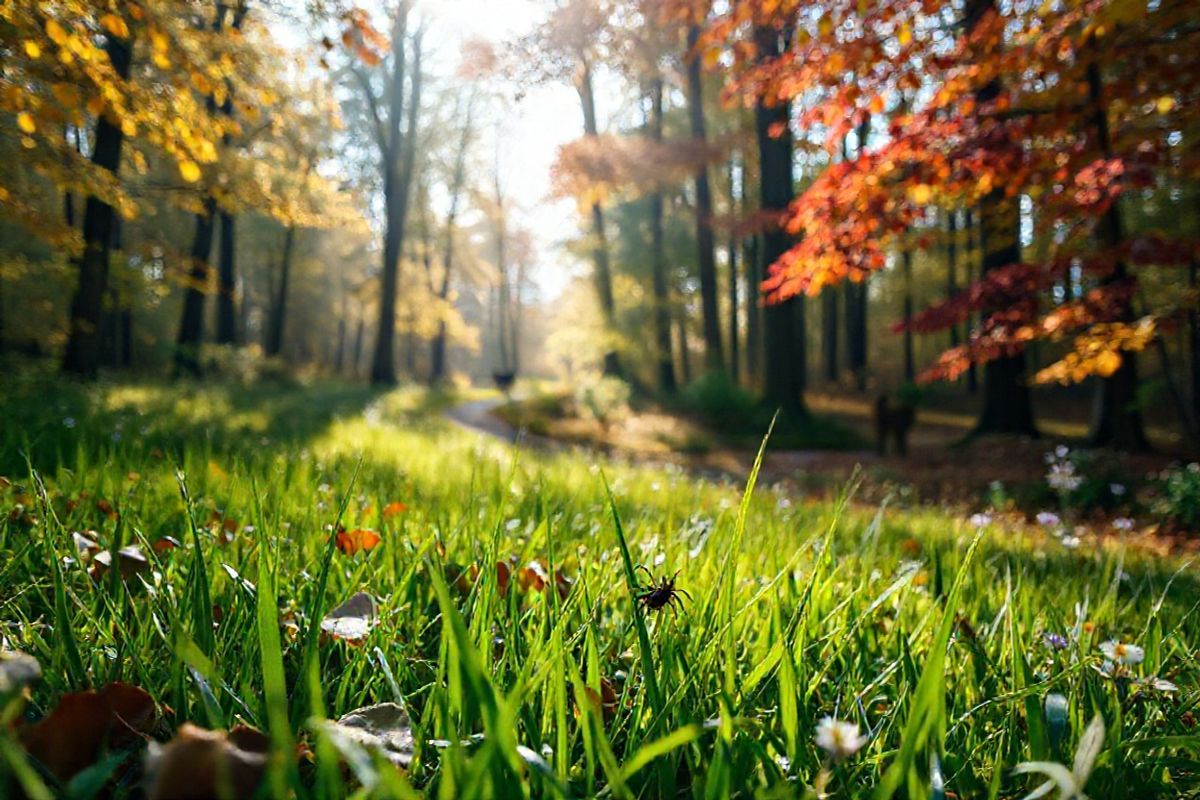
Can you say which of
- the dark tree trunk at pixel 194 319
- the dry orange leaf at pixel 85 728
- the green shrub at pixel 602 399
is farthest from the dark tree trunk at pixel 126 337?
the dry orange leaf at pixel 85 728

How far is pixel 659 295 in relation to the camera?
21.8 meters

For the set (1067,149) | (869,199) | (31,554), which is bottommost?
(31,554)

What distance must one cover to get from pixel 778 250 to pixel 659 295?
867cm

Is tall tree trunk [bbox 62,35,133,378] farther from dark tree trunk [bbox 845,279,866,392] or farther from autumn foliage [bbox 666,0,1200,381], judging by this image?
dark tree trunk [bbox 845,279,866,392]

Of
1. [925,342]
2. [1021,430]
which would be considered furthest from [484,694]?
[925,342]

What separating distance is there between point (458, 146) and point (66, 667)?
31900 mm

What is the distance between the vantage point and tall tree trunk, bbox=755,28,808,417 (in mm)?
12977

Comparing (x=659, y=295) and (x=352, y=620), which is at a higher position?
Answer: (x=659, y=295)

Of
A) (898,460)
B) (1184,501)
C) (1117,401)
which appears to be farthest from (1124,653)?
(898,460)

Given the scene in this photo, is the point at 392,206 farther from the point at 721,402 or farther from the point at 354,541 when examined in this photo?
the point at 354,541

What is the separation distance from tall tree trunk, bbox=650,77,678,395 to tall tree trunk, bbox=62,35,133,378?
13.6m

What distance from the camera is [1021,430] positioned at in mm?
10844

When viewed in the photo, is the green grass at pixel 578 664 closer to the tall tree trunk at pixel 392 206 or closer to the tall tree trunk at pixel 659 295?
the tall tree trunk at pixel 392 206

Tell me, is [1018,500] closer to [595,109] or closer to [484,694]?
[484,694]
